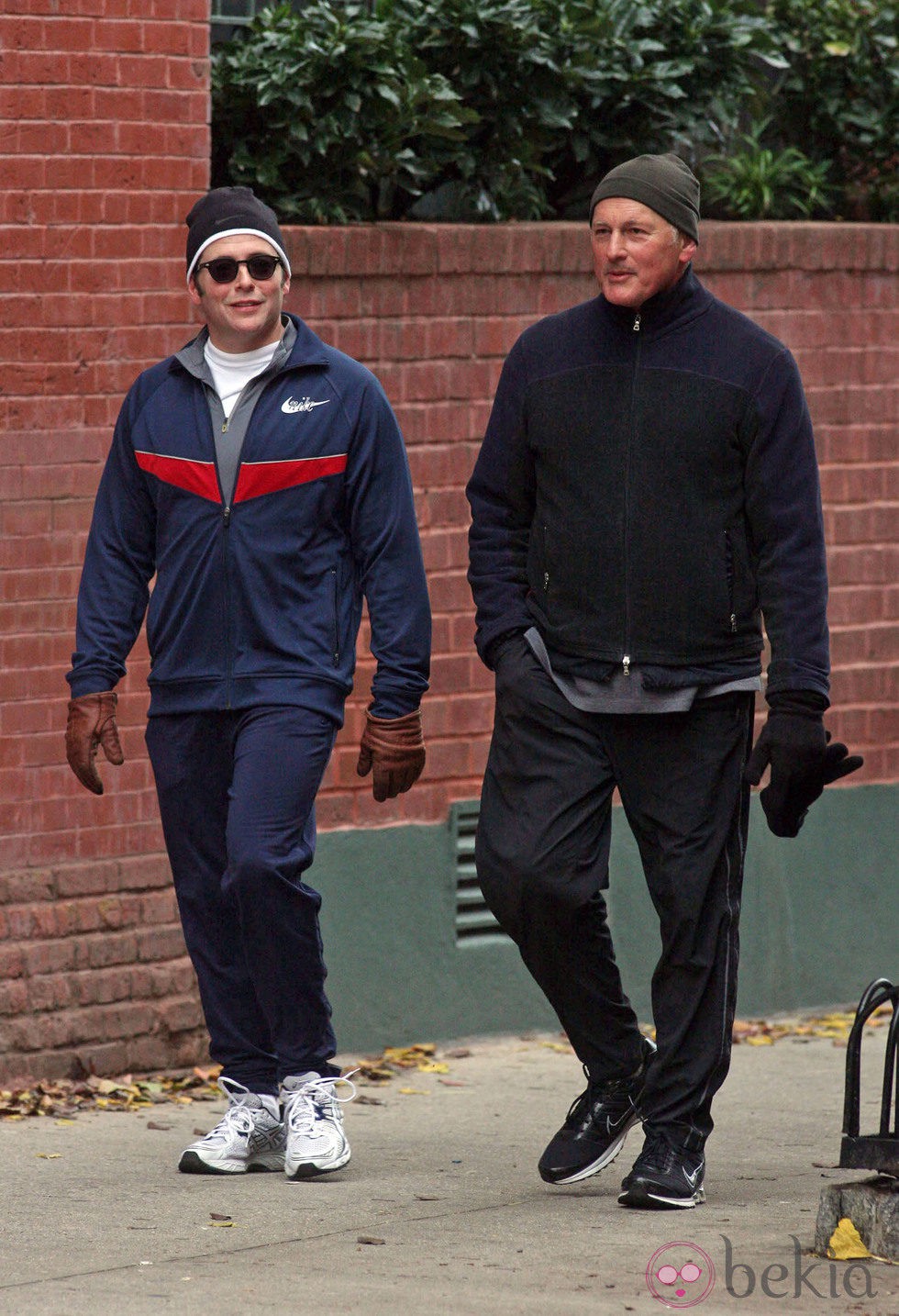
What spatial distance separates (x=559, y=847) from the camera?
5387mm

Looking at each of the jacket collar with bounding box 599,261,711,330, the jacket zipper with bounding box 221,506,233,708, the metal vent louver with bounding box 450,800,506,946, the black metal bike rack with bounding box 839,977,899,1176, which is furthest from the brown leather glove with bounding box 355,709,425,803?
the metal vent louver with bounding box 450,800,506,946

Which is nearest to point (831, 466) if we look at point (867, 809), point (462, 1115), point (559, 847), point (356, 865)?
point (867, 809)

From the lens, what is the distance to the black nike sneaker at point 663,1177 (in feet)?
17.3

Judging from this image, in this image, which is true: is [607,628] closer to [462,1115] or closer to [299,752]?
[299,752]

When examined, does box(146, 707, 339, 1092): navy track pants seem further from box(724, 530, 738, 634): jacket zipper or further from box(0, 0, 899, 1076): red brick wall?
box(0, 0, 899, 1076): red brick wall

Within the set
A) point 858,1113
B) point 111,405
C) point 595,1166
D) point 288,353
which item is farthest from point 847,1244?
point 111,405

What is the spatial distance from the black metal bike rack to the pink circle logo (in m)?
0.37

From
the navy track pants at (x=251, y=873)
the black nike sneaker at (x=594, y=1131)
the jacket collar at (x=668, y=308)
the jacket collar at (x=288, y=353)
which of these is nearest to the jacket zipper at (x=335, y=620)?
the navy track pants at (x=251, y=873)

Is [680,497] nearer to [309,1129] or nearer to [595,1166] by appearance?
[595,1166]

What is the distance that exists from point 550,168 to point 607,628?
317 centimetres

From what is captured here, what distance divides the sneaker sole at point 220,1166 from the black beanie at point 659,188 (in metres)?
2.34

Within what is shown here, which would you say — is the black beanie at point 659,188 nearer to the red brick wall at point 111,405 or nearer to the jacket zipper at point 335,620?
the jacket zipper at point 335,620

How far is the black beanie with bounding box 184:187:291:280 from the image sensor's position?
566 cm

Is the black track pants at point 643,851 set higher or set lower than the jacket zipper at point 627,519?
lower
